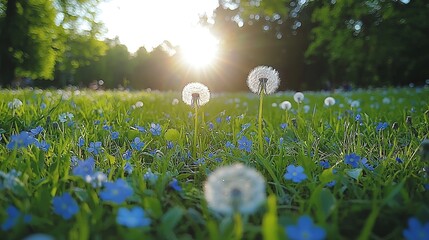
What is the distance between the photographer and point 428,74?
89.2ft

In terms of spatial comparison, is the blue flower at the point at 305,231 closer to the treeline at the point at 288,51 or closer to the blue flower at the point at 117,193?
the blue flower at the point at 117,193

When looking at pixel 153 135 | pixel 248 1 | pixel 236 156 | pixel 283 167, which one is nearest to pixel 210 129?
pixel 153 135

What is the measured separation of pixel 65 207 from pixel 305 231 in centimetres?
73

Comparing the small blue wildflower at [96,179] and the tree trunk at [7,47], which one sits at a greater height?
the tree trunk at [7,47]

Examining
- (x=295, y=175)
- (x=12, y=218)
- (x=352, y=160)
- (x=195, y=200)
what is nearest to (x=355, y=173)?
(x=352, y=160)

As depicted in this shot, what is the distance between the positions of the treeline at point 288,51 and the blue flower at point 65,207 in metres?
3.34

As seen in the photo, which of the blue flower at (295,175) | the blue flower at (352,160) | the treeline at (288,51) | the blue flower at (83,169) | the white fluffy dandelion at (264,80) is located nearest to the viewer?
the blue flower at (83,169)

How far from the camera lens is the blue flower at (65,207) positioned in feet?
3.66

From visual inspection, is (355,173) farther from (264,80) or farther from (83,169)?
(83,169)

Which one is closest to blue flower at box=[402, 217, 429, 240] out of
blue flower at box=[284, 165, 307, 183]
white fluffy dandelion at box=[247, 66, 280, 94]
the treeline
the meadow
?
the meadow

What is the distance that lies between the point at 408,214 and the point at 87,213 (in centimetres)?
102

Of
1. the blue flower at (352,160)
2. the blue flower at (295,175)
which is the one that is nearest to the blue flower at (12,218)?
the blue flower at (295,175)

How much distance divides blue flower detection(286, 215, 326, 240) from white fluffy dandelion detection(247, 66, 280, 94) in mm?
1385

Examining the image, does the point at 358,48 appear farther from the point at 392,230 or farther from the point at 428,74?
the point at 392,230
